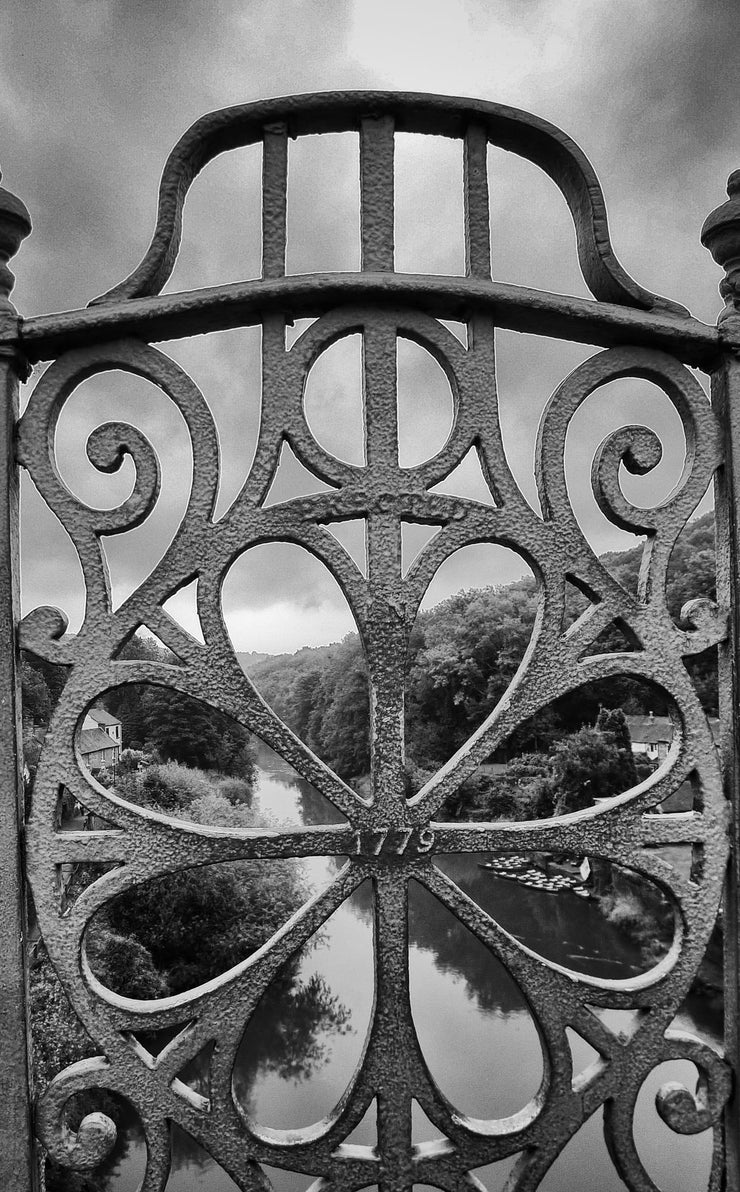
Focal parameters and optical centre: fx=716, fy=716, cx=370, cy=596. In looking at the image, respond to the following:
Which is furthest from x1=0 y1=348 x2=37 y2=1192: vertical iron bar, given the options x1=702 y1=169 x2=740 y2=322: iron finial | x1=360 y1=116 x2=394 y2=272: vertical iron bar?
x1=702 y1=169 x2=740 y2=322: iron finial

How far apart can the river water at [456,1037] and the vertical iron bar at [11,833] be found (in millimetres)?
5176

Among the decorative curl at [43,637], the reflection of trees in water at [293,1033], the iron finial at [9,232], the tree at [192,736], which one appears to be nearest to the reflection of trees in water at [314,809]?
the tree at [192,736]

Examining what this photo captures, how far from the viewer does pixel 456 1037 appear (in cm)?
855

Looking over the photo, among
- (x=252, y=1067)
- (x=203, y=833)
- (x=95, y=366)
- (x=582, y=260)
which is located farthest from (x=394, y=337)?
(x=252, y=1067)

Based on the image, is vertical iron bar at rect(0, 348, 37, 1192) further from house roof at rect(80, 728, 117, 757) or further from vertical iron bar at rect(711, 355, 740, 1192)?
house roof at rect(80, 728, 117, 757)

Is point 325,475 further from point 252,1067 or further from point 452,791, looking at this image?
point 252,1067

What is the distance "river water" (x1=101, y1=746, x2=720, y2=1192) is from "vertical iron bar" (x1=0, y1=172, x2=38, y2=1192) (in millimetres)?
5176

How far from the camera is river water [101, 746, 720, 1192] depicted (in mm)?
7516

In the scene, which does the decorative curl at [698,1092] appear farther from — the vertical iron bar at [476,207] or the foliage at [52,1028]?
the foliage at [52,1028]

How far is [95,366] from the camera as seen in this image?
141 centimetres

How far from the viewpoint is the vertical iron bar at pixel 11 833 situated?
129 centimetres

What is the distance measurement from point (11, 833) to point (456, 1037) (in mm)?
8854

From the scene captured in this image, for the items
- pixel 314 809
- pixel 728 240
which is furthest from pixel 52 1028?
pixel 728 240

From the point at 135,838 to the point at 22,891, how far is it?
0.77 feet
